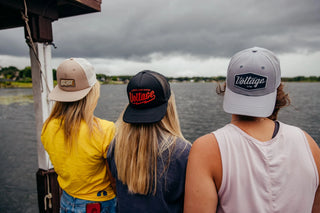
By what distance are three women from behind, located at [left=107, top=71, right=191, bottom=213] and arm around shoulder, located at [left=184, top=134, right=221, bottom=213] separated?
9.3 inches

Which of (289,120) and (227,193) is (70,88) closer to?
(227,193)

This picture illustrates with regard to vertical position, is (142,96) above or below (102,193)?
above

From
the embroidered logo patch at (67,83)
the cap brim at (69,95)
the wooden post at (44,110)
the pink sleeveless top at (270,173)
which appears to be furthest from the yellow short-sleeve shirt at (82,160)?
the wooden post at (44,110)

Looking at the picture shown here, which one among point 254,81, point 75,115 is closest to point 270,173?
point 254,81

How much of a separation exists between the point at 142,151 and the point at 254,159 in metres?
0.69

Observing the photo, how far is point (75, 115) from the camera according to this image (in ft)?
6.11

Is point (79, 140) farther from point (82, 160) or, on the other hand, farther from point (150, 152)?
point (150, 152)

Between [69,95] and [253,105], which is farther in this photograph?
[69,95]

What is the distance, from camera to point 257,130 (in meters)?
1.18

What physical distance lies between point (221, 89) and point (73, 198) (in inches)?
64.7

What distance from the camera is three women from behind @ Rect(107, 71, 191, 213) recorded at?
141cm

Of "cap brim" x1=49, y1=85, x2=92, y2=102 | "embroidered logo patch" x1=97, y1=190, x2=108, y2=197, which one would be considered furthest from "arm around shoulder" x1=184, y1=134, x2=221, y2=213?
"cap brim" x1=49, y1=85, x2=92, y2=102

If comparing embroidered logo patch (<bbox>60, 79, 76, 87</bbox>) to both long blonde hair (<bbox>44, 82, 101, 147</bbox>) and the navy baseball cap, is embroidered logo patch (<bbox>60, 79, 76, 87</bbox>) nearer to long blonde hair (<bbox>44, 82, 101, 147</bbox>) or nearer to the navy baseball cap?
long blonde hair (<bbox>44, 82, 101, 147</bbox>)

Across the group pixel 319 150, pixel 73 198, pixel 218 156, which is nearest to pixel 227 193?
pixel 218 156
